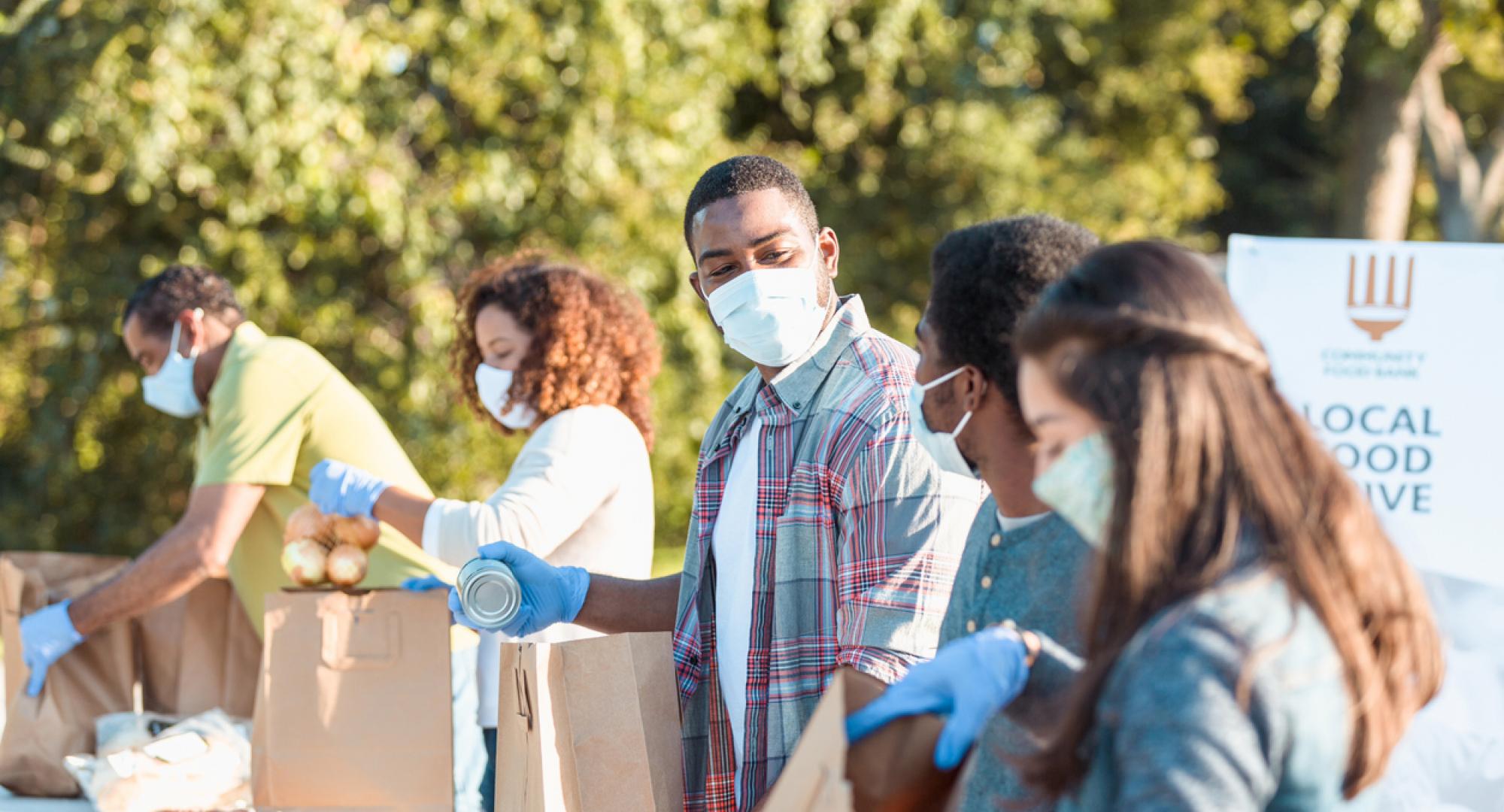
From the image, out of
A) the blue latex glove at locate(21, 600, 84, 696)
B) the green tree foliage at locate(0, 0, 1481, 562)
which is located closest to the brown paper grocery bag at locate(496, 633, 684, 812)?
the blue latex glove at locate(21, 600, 84, 696)

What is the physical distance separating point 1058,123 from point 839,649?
10.2m

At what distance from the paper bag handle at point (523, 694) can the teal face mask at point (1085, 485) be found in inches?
41.7

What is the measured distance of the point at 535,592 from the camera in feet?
7.54

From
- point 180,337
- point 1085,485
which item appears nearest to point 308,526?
point 180,337

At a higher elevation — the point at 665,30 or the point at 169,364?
the point at 665,30

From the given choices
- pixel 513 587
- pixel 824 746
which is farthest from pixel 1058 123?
pixel 824 746

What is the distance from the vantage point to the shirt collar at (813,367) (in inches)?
84.8

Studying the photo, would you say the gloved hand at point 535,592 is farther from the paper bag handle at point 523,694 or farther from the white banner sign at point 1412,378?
the white banner sign at point 1412,378

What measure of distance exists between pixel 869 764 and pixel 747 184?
112cm

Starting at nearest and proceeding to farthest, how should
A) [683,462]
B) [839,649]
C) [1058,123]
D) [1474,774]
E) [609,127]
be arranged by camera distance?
[839,649] → [1474,774] → [609,127] → [683,462] → [1058,123]

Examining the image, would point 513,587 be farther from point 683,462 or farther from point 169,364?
point 683,462

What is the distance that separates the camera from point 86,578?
3578 millimetres

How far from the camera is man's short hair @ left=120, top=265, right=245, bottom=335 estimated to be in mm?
3537

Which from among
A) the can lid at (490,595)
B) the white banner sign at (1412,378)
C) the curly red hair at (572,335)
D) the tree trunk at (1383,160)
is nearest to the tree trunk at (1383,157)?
the tree trunk at (1383,160)
